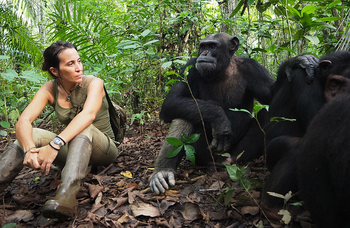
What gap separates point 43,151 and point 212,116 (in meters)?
2.18

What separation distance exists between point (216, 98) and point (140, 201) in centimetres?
196

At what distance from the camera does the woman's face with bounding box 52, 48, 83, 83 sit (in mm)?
3930

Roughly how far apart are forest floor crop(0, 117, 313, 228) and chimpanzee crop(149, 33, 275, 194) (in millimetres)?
422

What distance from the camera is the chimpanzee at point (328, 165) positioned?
2016mm

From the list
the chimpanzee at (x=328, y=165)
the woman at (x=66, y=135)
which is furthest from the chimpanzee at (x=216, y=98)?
the chimpanzee at (x=328, y=165)

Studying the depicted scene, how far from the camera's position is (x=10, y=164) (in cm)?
358

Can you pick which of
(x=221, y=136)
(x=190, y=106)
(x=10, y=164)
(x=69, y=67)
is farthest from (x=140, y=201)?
(x=69, y=67)

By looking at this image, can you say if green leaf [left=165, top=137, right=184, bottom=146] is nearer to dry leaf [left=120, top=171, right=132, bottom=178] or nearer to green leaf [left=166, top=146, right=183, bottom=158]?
green leaf [left=166, top=146, right=183, bottom=158]

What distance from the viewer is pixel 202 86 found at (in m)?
4.71

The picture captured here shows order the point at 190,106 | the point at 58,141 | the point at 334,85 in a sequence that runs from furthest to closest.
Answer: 1. the point at 190,106
2. the point at 58,141
3. the point at 334,85

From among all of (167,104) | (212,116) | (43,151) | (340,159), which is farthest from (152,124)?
(340,159)

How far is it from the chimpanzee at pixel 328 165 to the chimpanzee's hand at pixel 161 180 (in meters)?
1.75

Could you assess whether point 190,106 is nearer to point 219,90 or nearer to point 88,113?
point 219,90

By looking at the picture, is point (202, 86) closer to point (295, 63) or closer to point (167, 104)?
point (167, 104)
